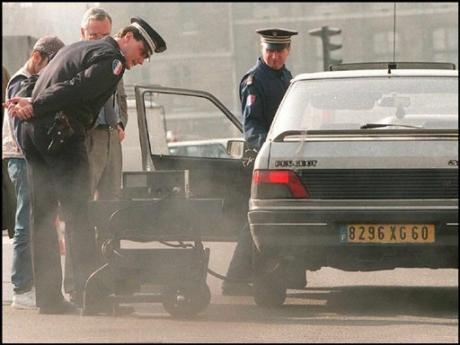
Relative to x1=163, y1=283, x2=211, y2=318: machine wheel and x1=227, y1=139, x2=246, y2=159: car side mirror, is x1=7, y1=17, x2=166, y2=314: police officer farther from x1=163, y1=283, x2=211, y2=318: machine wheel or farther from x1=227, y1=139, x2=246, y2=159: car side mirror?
x1=227, y1=139, x2=246, y2=159: car side mirror

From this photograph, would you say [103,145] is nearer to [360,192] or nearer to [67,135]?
[67,135]

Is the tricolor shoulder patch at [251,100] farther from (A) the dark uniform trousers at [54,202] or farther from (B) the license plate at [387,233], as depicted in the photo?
(B) the license plate at [387,233]

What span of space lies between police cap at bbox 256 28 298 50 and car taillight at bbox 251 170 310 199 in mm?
2190

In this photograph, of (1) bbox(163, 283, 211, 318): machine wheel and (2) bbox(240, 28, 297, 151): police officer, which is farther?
(2) bbox(240, 28, 297, 151): police officer

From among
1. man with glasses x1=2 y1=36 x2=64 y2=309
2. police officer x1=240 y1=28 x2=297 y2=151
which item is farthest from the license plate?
man with glasses x1=2 y1=36 x2=64 y2=309

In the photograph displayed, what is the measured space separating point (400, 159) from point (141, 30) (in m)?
1.63

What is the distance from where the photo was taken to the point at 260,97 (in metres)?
9.83

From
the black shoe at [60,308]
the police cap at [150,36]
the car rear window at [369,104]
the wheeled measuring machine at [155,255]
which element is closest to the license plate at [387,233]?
the car rear window at [369,104]

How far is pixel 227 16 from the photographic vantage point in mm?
100750

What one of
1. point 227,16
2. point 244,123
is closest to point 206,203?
point 244,123

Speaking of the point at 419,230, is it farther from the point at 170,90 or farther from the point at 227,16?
the point at 227,16

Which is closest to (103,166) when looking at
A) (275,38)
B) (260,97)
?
(260,97)

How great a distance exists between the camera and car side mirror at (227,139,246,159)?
920cm

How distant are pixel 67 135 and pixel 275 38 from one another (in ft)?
7.91
